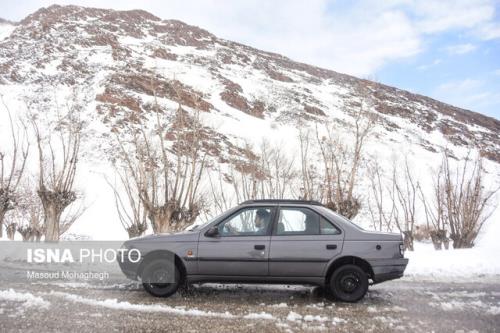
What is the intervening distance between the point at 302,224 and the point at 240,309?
63.4 inches

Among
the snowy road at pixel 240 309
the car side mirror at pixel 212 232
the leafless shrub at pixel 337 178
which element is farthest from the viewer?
the leafless shrub at pixel 337 178

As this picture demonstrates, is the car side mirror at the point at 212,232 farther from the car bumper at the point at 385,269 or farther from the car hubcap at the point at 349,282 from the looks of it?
the car bumper at the point at 385,269

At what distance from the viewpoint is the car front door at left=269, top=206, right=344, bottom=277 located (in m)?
6.57

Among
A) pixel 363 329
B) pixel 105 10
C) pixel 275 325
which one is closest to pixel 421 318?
pixel 363 329

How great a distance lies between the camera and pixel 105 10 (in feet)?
282

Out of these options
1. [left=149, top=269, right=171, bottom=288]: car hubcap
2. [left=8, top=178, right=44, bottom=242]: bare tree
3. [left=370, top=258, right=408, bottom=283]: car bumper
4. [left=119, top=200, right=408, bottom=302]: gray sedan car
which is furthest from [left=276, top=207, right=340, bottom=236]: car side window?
[left=8, top=178, right=44, bottom=242]: bare tree

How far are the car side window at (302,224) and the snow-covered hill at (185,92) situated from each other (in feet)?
65.3

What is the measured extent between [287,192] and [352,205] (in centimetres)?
1079

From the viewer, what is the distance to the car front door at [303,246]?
6.57 m

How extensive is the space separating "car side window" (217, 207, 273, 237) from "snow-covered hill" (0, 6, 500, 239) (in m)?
19.5

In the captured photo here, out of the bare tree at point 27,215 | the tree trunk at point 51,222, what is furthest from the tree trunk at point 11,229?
the tree trunk at point 51,222

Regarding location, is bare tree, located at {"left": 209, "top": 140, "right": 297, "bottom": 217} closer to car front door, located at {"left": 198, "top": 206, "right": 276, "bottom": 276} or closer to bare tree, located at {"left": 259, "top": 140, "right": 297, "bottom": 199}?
bare tree, located at {"left": 259, "top": 140, "right": 297, "bottom": 199}

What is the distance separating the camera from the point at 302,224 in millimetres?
6805

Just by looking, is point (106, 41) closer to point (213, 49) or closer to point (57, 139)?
point (213, 49)
